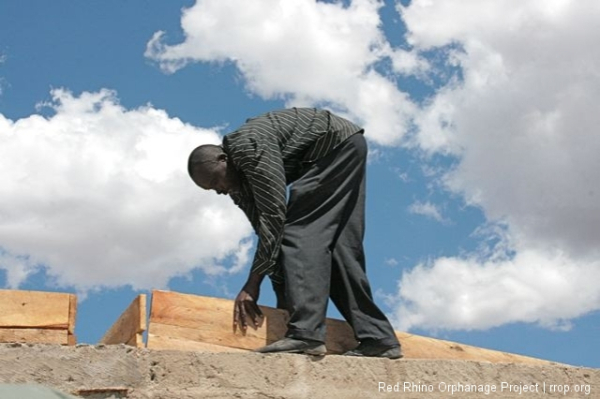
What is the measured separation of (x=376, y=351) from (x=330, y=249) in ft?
2.10

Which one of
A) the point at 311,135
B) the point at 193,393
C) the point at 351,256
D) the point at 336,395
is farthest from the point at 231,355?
the point at 311,135

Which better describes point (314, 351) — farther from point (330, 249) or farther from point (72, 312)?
point (72, 312)

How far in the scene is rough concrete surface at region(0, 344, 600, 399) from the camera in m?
4.41

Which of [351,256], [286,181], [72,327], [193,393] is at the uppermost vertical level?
[286,181]

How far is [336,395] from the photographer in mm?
4887

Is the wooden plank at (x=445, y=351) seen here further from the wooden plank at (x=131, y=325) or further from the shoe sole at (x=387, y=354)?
the wooden plank at (x=131, y=325)

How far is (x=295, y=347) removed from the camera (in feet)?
16.2

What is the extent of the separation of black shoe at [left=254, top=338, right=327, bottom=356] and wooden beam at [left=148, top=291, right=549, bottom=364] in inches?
6.7

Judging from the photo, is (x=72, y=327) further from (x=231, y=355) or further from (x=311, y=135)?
(x=311, y=135)

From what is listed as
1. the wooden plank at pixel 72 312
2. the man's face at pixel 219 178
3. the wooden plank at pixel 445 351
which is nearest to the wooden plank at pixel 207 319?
the wooden plank at pixel 72 312

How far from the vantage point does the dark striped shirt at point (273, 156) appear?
203 inches

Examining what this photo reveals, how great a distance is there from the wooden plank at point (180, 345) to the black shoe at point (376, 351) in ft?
2.26

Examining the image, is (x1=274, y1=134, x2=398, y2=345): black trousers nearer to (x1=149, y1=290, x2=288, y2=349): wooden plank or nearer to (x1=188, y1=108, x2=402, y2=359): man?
(x1=188, y1=108, x2=402, y2=359): man

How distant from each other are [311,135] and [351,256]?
29.7 inches
